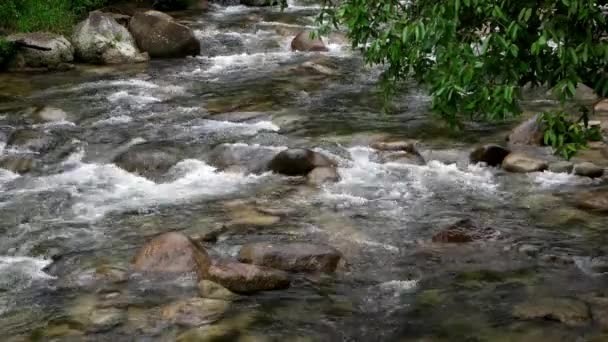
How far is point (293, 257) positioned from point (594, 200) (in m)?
3.72

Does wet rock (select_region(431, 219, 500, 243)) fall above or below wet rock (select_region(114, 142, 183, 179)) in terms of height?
above

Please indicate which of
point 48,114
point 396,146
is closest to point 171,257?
point 396,146

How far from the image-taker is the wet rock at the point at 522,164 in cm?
1023

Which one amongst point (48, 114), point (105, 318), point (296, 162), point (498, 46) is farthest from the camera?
point (48, 114)

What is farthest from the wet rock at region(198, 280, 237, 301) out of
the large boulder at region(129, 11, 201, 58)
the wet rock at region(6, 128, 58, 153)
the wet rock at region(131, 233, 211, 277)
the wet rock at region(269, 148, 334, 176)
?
the large boulder at region(129, 11, 201, 58)

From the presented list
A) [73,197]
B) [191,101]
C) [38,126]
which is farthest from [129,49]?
[73,197]

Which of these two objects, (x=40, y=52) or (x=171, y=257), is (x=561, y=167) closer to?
(x=171, y=257)

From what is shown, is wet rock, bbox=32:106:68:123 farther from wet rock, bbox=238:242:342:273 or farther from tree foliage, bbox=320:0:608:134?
tree foliage, bbox=320:0:608:134

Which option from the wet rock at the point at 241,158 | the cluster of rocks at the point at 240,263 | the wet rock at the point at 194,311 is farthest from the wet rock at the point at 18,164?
the wet rock at the point at 194,311

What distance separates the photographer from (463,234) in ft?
26.6

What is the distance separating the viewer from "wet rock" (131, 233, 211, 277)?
291 inches

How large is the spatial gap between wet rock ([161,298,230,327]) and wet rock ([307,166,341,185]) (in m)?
3.64

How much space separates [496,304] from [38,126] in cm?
882

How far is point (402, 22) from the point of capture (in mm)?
5199
